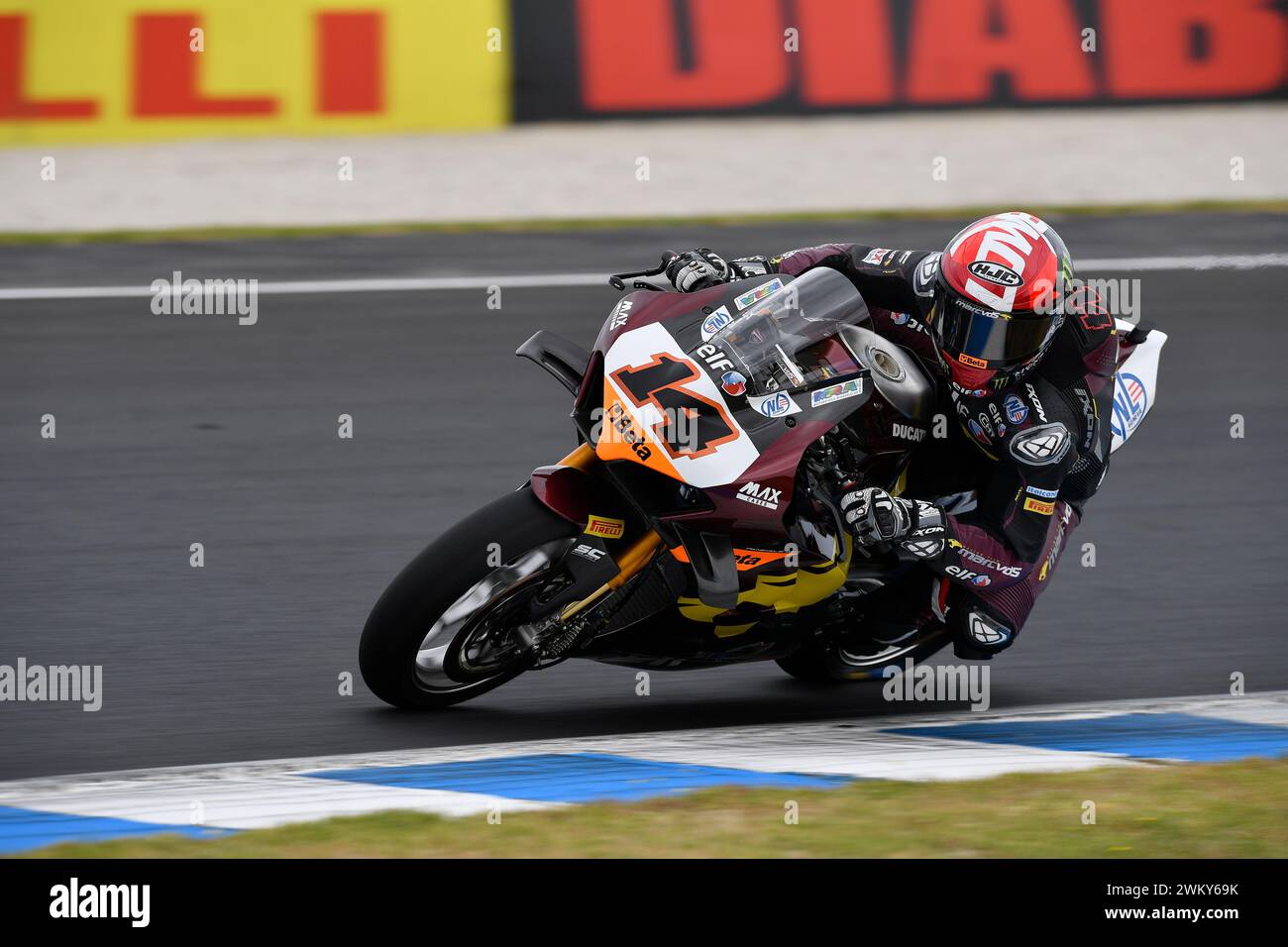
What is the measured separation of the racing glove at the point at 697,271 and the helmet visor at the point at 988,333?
67cm

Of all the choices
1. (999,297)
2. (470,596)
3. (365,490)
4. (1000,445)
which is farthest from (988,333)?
(365,490)

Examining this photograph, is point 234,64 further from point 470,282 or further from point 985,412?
point 985,412

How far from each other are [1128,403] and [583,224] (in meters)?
5.75

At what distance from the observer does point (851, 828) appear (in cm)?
445

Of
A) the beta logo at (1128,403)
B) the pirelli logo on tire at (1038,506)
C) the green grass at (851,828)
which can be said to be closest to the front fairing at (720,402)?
the pirelli logo on tire at (1038,506)

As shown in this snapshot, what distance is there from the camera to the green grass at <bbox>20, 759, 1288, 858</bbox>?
13.9ft

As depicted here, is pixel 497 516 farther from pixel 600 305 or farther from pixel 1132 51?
pixel 1132 51

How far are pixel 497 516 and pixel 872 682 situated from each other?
1.66 meters

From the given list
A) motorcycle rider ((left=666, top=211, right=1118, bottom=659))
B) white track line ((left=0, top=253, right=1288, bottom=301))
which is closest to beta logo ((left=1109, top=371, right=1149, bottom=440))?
motorcycle rider ((left=666, top=211, right=1118, bottom=659))

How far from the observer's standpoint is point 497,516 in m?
5.00

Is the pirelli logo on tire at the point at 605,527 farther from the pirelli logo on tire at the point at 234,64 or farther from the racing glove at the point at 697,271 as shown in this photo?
the pirelli logo on tire at the point at 234,64

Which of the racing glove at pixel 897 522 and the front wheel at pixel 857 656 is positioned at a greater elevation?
the racing glove at pixel 897 522

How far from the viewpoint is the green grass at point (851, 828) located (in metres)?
4.25

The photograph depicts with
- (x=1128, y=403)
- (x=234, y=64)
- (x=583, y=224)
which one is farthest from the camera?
(x=234, y=64)
